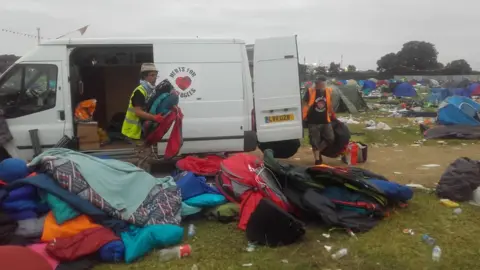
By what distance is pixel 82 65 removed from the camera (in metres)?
8.47

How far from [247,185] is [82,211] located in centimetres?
189

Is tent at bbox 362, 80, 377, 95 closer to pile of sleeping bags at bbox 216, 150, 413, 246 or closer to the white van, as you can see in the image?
the white van

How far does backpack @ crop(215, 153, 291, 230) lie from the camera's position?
5.21 metres

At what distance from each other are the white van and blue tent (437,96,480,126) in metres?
7.23

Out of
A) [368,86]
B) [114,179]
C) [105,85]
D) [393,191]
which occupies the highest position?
[368,86]

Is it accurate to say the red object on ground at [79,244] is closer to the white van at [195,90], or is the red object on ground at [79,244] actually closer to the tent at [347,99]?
the white van at [195,90]

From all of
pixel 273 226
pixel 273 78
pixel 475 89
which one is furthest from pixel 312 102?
pixel 475 89

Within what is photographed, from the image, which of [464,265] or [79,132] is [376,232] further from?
[79,132]

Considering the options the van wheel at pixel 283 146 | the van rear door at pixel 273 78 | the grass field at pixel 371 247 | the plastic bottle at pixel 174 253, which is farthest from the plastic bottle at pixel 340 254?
the van wheel at pixel 283 146

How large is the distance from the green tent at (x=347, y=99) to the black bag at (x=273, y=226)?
1499cm

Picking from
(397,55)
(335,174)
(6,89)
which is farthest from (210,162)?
(397,55)

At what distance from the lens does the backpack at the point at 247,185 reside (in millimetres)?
5215

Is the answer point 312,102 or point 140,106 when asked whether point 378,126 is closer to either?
point 312,102

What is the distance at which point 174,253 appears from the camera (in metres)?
4.41
